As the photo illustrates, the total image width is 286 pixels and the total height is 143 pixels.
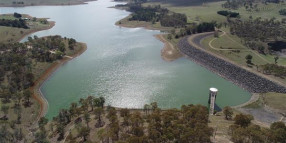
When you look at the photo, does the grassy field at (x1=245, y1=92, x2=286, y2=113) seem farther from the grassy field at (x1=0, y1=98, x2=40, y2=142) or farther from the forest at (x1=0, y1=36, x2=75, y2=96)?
the forest at (x1=0, y1=36, x2=75, y2=96)

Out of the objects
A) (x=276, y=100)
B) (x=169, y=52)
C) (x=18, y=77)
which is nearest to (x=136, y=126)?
(x=276, y=100)

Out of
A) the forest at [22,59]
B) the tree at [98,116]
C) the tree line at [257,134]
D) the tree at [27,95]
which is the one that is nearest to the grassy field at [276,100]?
the tree line at [257,134]

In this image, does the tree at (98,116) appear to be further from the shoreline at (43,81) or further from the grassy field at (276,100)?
the grassy field at (276,100)

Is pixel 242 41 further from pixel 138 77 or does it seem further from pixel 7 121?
pixel 7 121

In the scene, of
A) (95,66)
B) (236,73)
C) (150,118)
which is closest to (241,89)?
(236,73)

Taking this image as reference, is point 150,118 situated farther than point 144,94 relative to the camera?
No

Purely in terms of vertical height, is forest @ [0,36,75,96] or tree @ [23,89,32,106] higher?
forest @ [0,36,75,96]

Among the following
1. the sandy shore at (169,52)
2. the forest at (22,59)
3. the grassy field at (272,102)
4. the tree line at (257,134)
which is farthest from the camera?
the sandy shore at (169,52)

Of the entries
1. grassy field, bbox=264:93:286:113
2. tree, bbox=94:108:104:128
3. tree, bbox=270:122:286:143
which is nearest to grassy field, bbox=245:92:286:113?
grassy field, bbox=264:93:286:113
